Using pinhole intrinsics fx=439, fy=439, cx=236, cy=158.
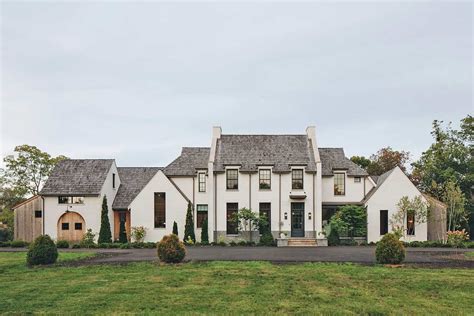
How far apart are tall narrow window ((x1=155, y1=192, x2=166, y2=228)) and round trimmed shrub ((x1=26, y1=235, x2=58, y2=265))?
14999mm

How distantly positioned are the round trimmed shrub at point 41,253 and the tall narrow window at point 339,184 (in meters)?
23.1

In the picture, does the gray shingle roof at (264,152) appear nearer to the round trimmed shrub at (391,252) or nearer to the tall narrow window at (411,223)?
the tall narrow window at (411,223)

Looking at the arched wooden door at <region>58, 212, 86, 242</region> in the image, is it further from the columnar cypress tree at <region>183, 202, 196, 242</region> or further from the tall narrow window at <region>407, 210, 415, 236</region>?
the tall narrow window at <region>407, 210, 415, 236</region>

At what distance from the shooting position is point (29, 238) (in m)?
35.9

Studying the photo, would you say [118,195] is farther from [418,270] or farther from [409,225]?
[418,270]

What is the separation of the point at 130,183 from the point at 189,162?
20.4 feet

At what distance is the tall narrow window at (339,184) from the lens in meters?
36.2

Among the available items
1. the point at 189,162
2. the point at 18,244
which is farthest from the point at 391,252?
the point at 18,244

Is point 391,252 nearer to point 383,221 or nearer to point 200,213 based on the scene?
point 383,221

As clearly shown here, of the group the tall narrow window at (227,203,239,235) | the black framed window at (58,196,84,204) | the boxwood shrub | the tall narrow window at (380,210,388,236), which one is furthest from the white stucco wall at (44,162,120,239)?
the tall narrow window at (380,210,388,236)

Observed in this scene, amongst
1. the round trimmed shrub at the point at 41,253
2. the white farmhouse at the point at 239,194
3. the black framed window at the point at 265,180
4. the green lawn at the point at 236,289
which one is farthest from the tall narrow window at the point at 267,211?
the round trimmed shrub at the point at 41,253

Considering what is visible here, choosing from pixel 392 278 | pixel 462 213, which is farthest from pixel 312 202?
pixel 392 278

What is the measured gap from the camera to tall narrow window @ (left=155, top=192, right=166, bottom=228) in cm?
3506

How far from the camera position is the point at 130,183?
3944 cm
